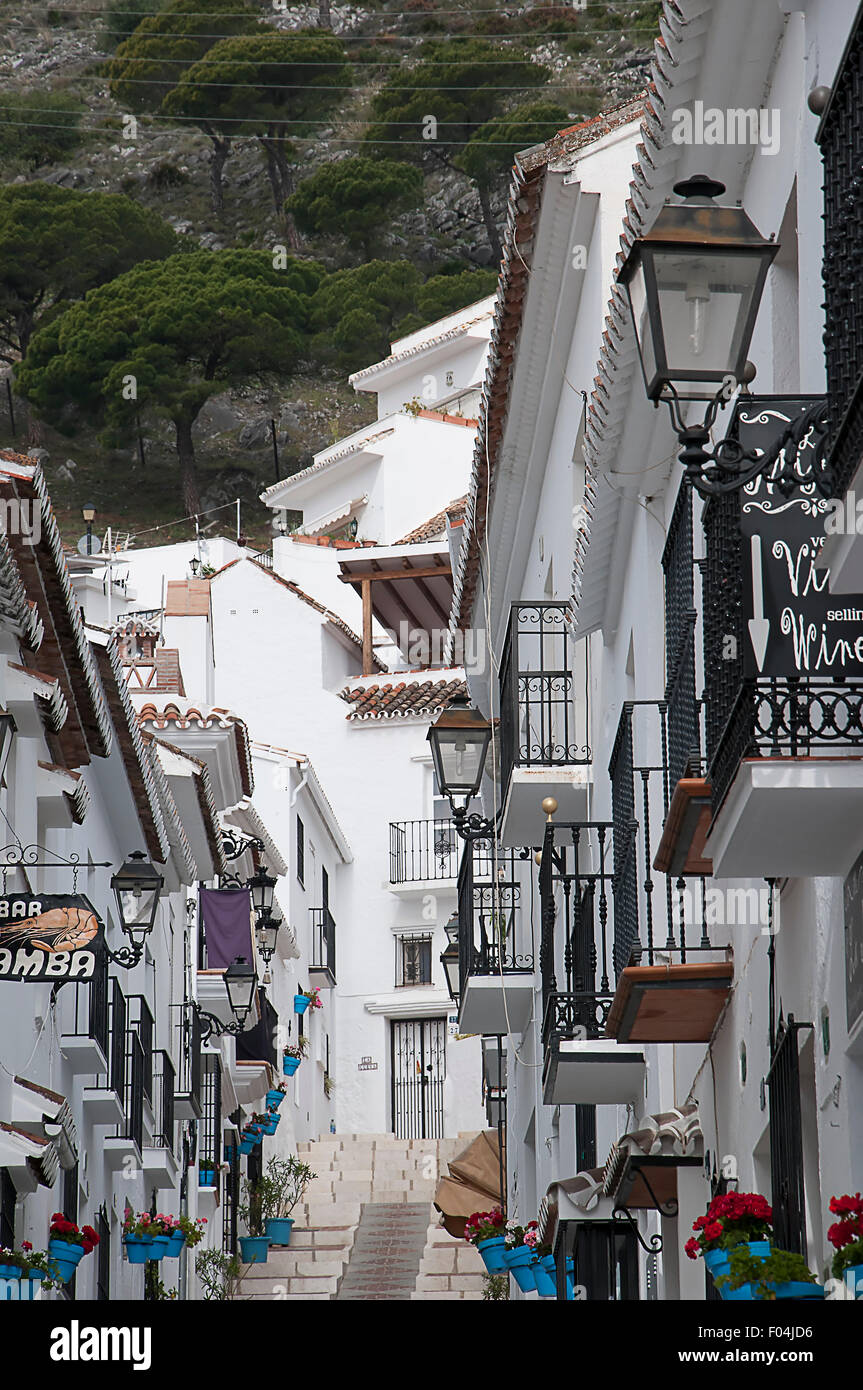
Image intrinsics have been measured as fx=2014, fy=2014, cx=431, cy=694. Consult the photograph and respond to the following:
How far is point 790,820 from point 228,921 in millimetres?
19912

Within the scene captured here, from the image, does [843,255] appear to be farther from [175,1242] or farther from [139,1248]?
[139,1248]

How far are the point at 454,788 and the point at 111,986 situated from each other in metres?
4.01

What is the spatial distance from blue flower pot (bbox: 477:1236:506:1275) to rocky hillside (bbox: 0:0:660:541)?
47.7 meters

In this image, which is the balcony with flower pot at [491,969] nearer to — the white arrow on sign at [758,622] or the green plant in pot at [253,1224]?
the green plant in pot at [253,1224]

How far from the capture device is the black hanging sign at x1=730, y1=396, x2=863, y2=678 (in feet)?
20.0

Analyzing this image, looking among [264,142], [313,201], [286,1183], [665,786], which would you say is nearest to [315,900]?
[286,1183]

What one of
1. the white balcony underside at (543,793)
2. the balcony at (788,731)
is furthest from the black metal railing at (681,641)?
the white balcony underside at (543,793)

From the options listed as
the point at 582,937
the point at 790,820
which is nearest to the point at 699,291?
the point at 790,820

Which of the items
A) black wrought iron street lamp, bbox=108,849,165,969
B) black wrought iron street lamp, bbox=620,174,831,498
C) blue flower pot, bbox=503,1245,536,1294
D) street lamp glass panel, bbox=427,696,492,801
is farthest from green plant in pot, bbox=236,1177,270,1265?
black wrought iron street lamp, bbox=620,174,831,498

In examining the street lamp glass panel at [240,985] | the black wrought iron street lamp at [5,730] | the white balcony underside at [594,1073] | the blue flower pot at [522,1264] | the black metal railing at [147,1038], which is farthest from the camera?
the street lamp glass panel at [240,985]

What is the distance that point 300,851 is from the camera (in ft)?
117

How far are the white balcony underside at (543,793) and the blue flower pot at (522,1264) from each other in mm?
3461

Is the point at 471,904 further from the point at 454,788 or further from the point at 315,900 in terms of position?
the point at 315,900

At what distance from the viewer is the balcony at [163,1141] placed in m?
20.8
